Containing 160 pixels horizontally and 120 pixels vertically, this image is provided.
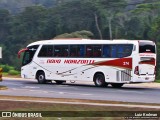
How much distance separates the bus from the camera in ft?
90.1

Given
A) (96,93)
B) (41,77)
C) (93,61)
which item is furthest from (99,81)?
(96,93)

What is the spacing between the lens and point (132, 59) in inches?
1076

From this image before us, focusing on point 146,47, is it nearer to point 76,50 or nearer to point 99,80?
point 99,80

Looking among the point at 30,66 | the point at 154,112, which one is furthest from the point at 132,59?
the point at 154,112

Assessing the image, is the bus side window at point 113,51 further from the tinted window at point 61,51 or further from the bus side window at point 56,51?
the bus side window at point 56,51

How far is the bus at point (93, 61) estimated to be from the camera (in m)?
27.5

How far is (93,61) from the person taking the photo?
29.1 meters

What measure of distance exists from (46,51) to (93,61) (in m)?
4.15

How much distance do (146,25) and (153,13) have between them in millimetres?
9585

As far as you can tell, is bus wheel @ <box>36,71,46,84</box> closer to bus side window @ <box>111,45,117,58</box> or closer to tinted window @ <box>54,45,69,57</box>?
tinted window @ <box>54,45,69,57</box>

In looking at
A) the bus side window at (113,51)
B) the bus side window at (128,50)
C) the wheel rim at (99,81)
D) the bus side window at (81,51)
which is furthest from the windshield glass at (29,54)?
the bus side window at (128,50)

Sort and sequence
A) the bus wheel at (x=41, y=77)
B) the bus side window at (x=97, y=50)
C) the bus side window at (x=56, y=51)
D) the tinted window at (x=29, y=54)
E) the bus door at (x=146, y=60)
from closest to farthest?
the bus door at (x=146, y=60), the bus side window at (x=97, y=50), the bus side window at (x=56, y=51), the bus wheel at (x=41, y=77), the tinted window at (x=29, y=54)

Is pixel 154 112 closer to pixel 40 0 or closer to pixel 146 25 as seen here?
pixel 146 25

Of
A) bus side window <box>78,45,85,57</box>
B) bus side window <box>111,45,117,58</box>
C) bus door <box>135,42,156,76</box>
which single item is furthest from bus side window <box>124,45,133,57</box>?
bus side window <box>78,45,85,57</box>
